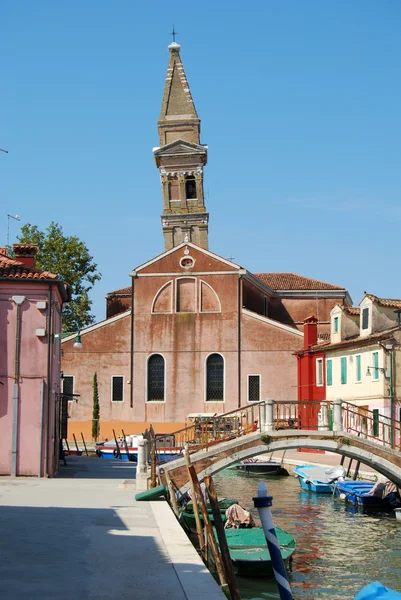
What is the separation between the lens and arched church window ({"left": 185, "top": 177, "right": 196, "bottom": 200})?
64.9m

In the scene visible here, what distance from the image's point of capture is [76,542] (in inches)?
474

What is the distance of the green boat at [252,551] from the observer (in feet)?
51.3

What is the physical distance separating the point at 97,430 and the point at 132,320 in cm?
660

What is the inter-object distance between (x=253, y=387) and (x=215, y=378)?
2.23 m

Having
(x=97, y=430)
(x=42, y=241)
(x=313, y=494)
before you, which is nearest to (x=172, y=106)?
(x=42, y=241)

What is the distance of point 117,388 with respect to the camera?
50094 mm

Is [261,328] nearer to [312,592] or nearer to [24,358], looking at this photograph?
[24,358]

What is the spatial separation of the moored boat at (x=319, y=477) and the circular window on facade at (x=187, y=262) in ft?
66.2

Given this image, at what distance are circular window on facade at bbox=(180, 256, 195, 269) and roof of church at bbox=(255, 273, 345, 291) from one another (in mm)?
8204

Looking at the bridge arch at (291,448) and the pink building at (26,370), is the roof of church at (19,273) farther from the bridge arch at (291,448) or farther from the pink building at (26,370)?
the bridge arch at (291,448)

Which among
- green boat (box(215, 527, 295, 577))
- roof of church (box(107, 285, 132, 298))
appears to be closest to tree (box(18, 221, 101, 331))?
roof of church (box(107, 285, 132, 298))

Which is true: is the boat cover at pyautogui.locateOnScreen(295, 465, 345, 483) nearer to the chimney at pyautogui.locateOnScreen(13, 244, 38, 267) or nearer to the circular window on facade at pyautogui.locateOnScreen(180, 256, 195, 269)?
the chimney at pyautogui.locateOnScreen(13, 244, 38, 267)

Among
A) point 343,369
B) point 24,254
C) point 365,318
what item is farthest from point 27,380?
point 343,369

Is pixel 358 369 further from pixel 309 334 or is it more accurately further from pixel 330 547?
pixel 330 547
